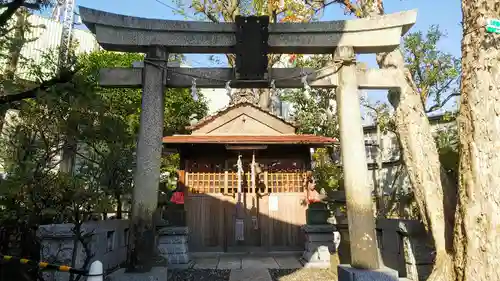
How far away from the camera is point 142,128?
5.95 metres

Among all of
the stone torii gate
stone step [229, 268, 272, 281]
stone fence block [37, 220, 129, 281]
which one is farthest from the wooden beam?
stone step [229, 268, 272, 281]

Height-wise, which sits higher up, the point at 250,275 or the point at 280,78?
the point at 280,78

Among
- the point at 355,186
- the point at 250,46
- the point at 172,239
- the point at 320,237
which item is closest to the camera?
the point at 355,186

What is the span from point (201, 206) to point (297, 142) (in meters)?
4.46

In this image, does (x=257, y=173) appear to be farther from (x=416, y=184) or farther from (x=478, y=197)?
(x=478, y=197)

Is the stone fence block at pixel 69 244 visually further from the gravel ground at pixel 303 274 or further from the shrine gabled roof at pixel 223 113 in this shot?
the shrine gabled roof at pixel 223 113

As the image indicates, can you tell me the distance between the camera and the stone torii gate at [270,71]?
585 centimetres

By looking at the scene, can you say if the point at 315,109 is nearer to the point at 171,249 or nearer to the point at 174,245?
the point at 174,245

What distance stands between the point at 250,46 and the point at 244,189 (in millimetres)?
7541

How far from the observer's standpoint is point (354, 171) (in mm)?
5980

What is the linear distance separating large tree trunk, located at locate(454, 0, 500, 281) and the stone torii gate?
Answer: 1.42 m

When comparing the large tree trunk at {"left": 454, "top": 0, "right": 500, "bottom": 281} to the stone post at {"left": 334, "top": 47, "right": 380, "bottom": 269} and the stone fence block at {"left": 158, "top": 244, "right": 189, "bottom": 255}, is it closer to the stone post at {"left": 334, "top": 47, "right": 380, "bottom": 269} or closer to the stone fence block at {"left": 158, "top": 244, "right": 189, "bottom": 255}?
the stone post at {"left": 334, "top": 47, "right": 380, "bottom": 269}

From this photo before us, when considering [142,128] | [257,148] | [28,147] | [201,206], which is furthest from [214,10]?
[142,128]

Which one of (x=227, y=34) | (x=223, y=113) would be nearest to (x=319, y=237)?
(x=223, y=113)
